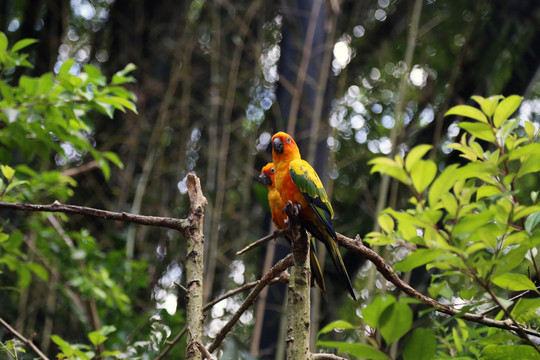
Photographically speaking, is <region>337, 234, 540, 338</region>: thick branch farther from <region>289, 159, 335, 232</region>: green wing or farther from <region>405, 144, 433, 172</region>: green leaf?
<region>289, 159, 335, 232</region>: green wing

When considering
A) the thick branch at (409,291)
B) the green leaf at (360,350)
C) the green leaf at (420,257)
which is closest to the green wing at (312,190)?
the thick branch at (409,291)

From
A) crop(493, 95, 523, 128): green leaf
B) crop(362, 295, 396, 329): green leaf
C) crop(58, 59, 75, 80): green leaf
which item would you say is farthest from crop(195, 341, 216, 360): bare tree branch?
crop(58, 59, 75, 80): green leaf

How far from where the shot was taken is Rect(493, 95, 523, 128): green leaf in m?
0.93

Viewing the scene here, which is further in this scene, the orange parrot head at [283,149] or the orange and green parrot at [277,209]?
the orange parrot head at [283,149]

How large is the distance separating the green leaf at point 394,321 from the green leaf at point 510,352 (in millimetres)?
384

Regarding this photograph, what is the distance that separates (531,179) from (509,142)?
79.7 inches

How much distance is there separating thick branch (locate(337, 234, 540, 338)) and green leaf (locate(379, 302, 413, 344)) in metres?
0.31

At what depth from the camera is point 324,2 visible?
3018mm

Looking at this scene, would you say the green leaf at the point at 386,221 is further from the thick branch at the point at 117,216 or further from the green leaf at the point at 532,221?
the thick branch at the point at 117,216

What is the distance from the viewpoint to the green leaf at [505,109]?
0.93m

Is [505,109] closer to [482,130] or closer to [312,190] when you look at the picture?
[482,130]

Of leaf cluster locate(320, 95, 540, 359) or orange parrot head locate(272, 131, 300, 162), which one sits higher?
orange parrot head locate(272, 131, 300, 162)

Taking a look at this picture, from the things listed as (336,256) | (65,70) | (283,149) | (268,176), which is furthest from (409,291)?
(268,176)

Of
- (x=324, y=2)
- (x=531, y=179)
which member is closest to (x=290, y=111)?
(x=324, y=2)
